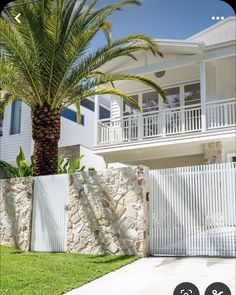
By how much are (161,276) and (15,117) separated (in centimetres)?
1559

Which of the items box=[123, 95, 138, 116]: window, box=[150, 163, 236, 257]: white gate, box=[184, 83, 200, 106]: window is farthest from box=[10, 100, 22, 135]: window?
box=[150, 163, 236, 257]: white gate

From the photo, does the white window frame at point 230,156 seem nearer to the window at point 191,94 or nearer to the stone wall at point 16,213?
the window at point 191,94

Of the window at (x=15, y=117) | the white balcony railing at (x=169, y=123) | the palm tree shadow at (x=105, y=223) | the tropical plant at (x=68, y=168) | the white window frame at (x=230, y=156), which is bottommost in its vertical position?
the palm tree shadow at (x=105, y=223)

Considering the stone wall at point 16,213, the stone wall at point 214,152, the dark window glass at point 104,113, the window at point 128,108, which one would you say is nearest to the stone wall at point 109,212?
the stone wall at point 16,213

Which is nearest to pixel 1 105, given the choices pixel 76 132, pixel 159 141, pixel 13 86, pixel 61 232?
pixel 13 86

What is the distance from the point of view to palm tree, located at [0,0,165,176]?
36.2 ft

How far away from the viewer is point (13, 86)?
11.5 m

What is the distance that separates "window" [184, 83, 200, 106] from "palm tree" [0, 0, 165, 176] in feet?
19.3

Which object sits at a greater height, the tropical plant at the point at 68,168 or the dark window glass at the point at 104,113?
the dark window glass at the point at 104,113

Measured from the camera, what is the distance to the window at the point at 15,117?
21.0 m

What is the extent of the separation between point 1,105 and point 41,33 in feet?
10.9

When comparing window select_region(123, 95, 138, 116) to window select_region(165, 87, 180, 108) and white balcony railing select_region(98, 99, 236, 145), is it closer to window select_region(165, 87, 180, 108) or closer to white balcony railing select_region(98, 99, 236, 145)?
white balcony railing select_region(98, 99, 236, 145)

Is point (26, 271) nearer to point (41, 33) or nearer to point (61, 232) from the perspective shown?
point (61, 232)

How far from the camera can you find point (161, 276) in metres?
7.61
